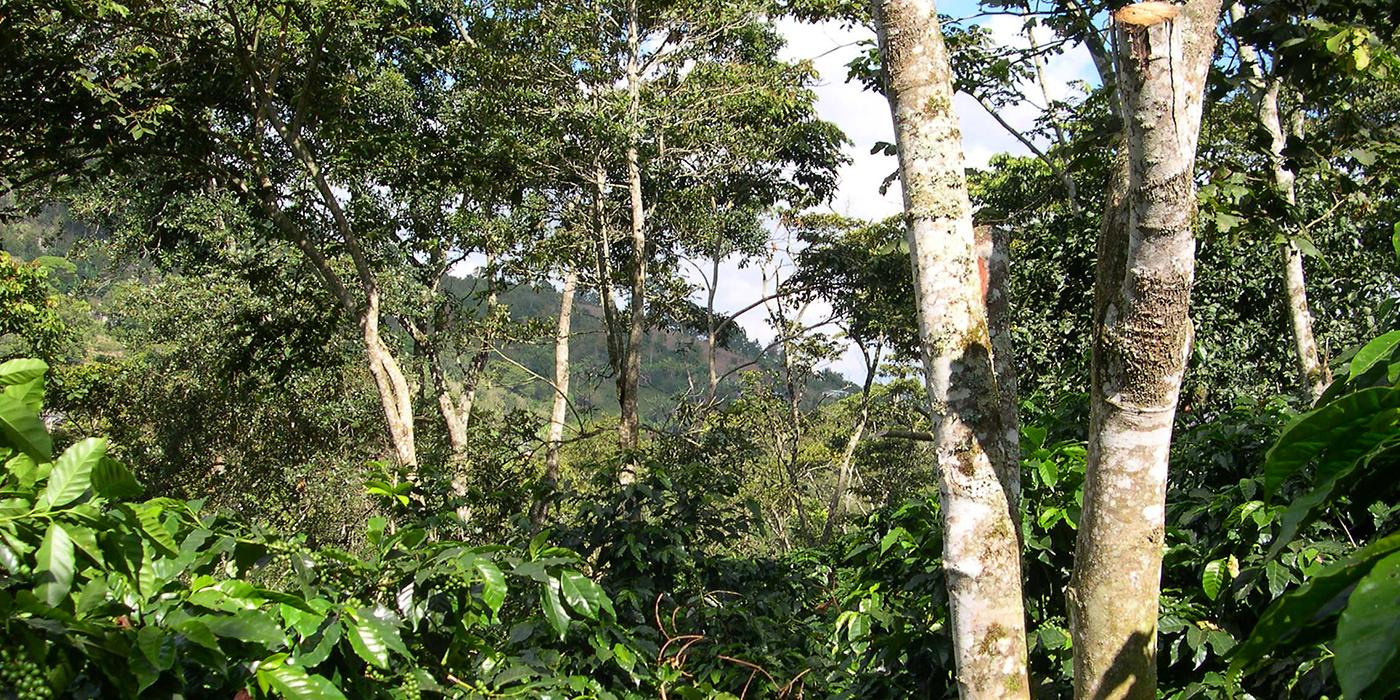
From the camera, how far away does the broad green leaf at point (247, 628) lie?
1.33m

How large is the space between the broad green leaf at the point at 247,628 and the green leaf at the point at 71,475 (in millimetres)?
257

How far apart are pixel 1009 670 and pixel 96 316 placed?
135ft

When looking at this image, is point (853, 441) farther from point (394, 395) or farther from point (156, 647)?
point (156, 647)

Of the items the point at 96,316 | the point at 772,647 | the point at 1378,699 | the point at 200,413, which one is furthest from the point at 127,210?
the point at 96,316

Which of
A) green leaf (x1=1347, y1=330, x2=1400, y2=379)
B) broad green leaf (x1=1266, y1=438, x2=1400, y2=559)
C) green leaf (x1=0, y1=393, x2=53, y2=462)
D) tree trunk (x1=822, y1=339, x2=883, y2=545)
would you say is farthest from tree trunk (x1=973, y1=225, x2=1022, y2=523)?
tree trunk (x1=822, y1=339, x2=883, y2=545)

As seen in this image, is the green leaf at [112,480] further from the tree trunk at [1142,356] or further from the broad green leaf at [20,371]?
the tree trunk at [1142,356]

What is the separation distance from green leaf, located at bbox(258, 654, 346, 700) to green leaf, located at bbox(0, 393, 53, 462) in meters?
0.46

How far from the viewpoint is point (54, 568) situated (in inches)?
45.0

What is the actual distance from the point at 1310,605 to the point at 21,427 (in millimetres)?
1281

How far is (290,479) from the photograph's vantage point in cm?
1438

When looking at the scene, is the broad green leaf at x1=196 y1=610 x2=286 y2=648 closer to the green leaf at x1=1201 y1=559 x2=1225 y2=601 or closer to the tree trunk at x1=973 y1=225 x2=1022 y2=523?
the tree trunk at x1=973 y1=225 x2=1022 y2=523

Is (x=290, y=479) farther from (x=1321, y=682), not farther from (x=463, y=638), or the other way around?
(x=1321, y=682)

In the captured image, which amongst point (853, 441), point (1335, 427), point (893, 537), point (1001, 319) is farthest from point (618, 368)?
point (1335, 427)

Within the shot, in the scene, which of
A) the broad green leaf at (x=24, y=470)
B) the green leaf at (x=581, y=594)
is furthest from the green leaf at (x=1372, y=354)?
the broad green leaf at (x=24, y=470)
